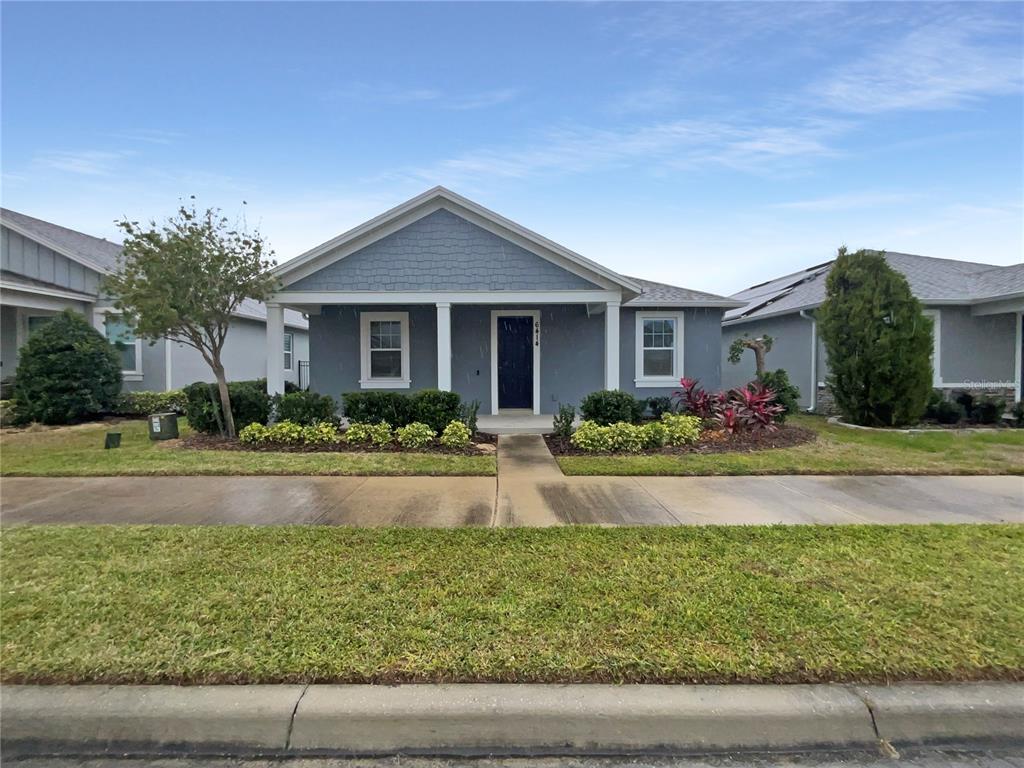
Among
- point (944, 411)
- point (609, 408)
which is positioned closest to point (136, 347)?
point (609, 408)

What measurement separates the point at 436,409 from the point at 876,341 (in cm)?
879

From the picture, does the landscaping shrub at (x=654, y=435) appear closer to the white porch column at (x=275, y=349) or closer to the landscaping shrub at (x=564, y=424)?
the landscaping shrub at (x=564, y=424)

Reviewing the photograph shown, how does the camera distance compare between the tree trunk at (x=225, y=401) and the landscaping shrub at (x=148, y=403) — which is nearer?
the tree trunk at (x=225, y=401)

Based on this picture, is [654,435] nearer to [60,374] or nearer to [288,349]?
[60,374]

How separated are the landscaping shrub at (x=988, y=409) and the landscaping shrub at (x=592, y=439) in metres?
9.47

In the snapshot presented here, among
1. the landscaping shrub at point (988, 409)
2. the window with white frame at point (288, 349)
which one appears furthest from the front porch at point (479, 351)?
the window with white frame at point (288, 349)

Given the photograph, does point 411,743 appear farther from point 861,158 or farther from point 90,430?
point 861,158

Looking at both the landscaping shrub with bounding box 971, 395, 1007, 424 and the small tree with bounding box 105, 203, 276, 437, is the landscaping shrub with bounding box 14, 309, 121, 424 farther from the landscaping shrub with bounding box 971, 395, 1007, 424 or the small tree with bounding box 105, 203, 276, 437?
the landscaping shrub with bounding box 971, 395, 1007, 424

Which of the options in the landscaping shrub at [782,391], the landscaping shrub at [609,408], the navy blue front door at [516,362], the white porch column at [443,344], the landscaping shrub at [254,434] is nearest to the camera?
the landscaping shrub at [254,434]

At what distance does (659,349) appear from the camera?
13.4m

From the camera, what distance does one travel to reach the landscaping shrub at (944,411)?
12.3 m

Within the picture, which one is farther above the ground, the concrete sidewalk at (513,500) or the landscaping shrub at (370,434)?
the landscaping shrub at (370,434)

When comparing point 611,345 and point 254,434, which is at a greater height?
point 611,345

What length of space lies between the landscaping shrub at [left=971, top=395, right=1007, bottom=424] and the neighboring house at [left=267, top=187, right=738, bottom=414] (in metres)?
5.68
